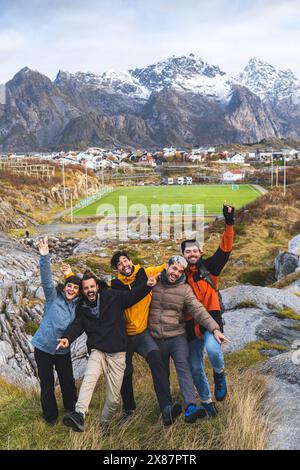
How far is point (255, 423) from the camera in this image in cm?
585

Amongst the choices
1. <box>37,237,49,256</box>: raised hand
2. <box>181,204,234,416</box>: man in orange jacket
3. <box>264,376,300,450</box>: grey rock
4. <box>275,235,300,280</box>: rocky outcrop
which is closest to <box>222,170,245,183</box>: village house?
<box>275,235,300,280</box>: rocky outcrop

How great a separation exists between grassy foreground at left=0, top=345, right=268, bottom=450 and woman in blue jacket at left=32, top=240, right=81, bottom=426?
288mm

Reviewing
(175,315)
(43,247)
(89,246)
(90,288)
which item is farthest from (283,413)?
(89,246)

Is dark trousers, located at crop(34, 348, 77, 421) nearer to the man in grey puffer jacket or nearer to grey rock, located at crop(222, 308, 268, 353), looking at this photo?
the man in grey puffer jacket

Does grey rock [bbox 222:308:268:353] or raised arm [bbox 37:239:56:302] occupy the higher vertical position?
raised arm [bbox 37:239:56:302]

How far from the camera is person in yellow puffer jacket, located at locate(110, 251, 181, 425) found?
21.0 ft

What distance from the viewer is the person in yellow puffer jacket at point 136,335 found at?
6.40m

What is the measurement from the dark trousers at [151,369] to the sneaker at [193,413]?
292 millimetres

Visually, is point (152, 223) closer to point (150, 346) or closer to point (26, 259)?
point (26, 259)

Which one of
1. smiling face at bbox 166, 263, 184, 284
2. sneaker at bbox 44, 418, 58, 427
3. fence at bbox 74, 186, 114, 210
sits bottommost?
fence at bbox 74, 186, 114, 210

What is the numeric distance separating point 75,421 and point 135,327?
4.87 feet

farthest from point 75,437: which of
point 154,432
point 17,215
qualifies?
point 17,215

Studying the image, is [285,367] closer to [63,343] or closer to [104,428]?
[104,428]

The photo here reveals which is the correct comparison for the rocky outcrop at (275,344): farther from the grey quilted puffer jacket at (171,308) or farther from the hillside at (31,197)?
the hillside at (31,197)
